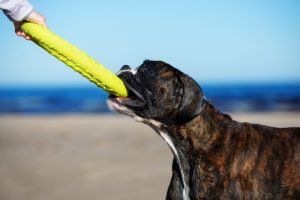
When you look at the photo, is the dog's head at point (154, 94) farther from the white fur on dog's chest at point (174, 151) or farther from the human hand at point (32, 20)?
the human hand at point (32, 20)

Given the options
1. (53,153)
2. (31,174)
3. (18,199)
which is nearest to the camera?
(18,199)

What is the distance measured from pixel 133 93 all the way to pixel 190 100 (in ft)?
2.01

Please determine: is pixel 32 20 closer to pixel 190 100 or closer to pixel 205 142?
pixel 190 100

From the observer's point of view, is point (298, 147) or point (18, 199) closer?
point (298, 147)

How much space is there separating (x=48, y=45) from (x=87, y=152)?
974cm

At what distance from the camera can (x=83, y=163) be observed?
1366cm

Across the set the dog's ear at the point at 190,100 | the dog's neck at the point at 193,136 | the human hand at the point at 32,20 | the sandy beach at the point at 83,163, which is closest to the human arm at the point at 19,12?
the human hand at the point at 32,20

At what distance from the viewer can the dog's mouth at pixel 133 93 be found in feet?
20.9

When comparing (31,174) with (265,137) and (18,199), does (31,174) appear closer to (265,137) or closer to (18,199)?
(18,199)

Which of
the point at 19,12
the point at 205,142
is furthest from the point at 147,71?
the point at 19,12

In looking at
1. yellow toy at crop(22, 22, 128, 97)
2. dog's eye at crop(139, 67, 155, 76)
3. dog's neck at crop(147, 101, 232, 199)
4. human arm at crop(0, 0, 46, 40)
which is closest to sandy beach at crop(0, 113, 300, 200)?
dog's neck at crop(147, 101, 232, 199)

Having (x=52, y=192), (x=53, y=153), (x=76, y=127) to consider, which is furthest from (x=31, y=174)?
(x=76, y=127)

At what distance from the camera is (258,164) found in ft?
20.0

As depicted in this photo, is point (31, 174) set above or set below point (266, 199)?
above
